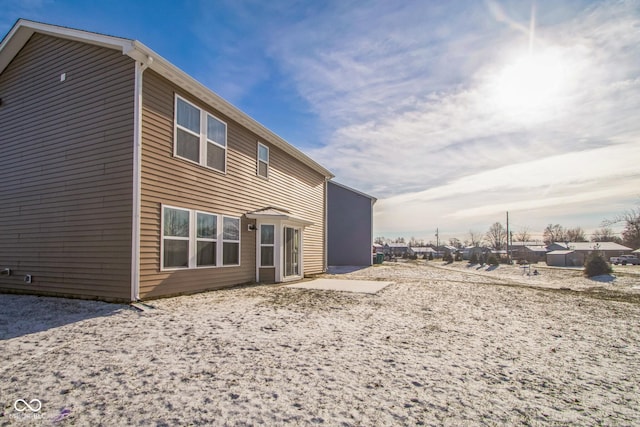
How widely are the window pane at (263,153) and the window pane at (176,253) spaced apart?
181 inches

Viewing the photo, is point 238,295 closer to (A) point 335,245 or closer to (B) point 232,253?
(B) point 232,253

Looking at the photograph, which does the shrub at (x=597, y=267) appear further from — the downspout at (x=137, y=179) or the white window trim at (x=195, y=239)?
the downspout at (x=137, y=179)

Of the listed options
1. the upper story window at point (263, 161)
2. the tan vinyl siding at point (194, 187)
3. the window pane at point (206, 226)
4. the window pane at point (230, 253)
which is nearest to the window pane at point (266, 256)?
the tan vinyl siding at point (194, 187)

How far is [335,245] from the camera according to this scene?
23.3m

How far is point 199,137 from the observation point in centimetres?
887

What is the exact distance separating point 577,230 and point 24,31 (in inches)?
3685

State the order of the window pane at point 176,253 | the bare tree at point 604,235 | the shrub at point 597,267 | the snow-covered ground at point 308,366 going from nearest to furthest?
1. the snow-covered ground at point 308,366
2. the window pane at point 176,253
3. the shrub at point 597,267
4. the bare tree at point 604,235

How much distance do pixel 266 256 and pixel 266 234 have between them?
0.74 metres

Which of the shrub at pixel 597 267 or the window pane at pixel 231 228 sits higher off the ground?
the window pane at pixel 231 228

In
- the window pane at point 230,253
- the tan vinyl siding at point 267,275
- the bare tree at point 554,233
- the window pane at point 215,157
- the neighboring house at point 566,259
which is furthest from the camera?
the bare tree at point 554,233

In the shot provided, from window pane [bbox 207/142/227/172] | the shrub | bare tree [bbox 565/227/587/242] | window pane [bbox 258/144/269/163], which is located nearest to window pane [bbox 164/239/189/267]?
window pane [bbox 207/142/227/172]

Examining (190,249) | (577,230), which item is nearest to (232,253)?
(190,249)

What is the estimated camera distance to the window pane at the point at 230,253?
9570 millimetres

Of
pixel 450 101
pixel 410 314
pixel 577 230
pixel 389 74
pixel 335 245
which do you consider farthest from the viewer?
pixel 577 230
